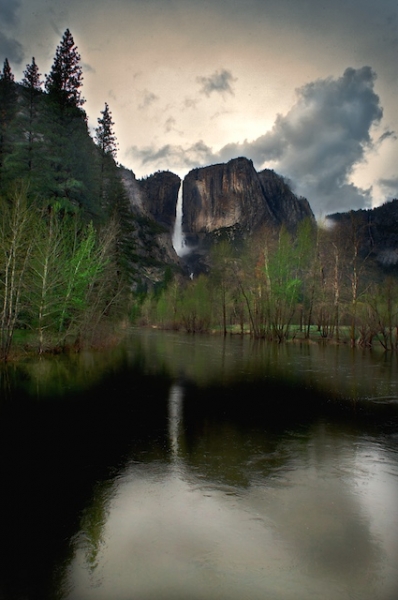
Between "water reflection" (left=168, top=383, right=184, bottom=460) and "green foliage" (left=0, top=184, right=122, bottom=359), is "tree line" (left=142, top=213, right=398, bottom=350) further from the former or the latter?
"water reflection" (left=168, top=383, right=184, bottom=460)

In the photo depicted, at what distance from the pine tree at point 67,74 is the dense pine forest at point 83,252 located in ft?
0.37

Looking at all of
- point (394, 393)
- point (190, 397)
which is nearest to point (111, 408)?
point (190, 397)

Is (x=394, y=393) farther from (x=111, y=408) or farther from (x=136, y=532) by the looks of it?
(x=136, y=532)

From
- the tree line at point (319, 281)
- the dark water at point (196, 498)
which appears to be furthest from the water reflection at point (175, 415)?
the tree line at point (319, 281)

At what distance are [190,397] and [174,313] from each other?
6816 centimetres

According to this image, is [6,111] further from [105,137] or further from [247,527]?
[247,527]

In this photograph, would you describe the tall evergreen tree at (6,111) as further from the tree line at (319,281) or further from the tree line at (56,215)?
the tree line at (319,281)

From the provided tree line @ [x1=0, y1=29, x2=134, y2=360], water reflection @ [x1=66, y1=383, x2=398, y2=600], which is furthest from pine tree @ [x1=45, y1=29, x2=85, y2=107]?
water reflection @ [x1=66, y1=383, x2=398, y2=600]

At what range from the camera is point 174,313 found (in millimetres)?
82000

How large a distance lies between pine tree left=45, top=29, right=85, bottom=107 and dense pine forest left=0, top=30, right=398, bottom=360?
0.37 ft

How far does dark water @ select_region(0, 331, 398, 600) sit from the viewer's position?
4238 millimetres

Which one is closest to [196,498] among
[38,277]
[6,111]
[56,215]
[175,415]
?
[175,415]

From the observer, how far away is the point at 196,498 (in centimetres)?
620

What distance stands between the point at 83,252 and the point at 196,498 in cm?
2339
